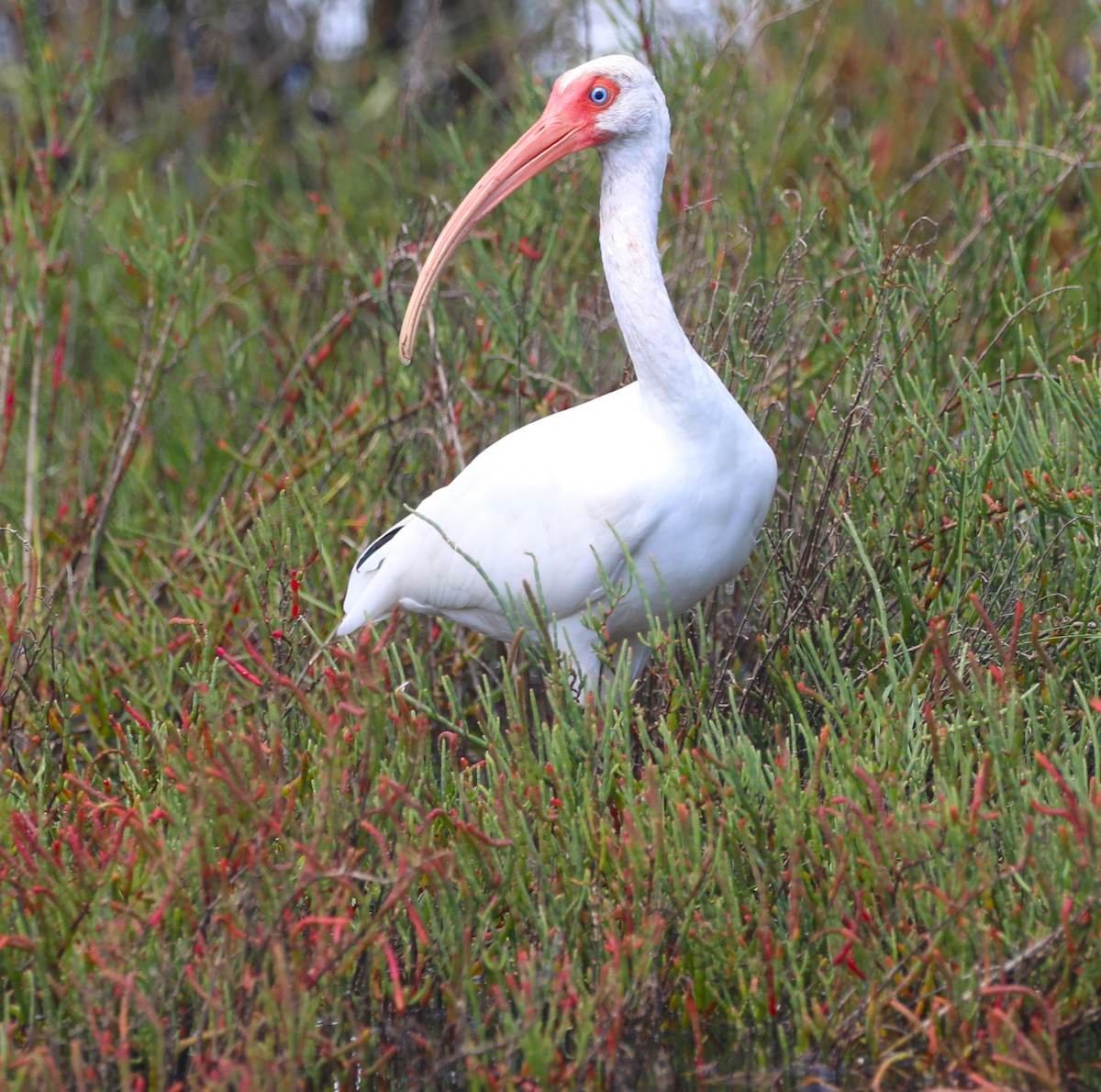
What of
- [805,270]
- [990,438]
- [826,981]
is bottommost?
[826,981]

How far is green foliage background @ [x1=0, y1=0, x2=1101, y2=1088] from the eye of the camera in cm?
258

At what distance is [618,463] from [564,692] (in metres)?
0.53

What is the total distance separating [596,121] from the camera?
337 cm

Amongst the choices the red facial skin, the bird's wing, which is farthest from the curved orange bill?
the bird's wing

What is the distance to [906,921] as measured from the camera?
8.93 ft

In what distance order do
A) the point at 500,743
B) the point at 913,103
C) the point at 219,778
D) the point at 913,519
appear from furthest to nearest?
the point at 913,103 < the point at 913,519 < the point at 500,743 < the point at 219,778

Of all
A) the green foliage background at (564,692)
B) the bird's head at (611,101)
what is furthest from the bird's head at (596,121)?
the green foliage background at (564,692)

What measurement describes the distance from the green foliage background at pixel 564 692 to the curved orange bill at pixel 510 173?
40 cm

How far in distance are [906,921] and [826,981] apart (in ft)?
0.56

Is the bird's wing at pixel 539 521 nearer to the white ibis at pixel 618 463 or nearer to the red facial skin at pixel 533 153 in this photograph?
the white ibis at pixel 618 463

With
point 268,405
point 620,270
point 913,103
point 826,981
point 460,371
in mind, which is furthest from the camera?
point 913,103

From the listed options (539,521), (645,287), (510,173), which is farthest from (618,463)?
(510,173)

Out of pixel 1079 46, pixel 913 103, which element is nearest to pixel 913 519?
pixel 913 103

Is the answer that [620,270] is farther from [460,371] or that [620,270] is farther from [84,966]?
[84,966]
